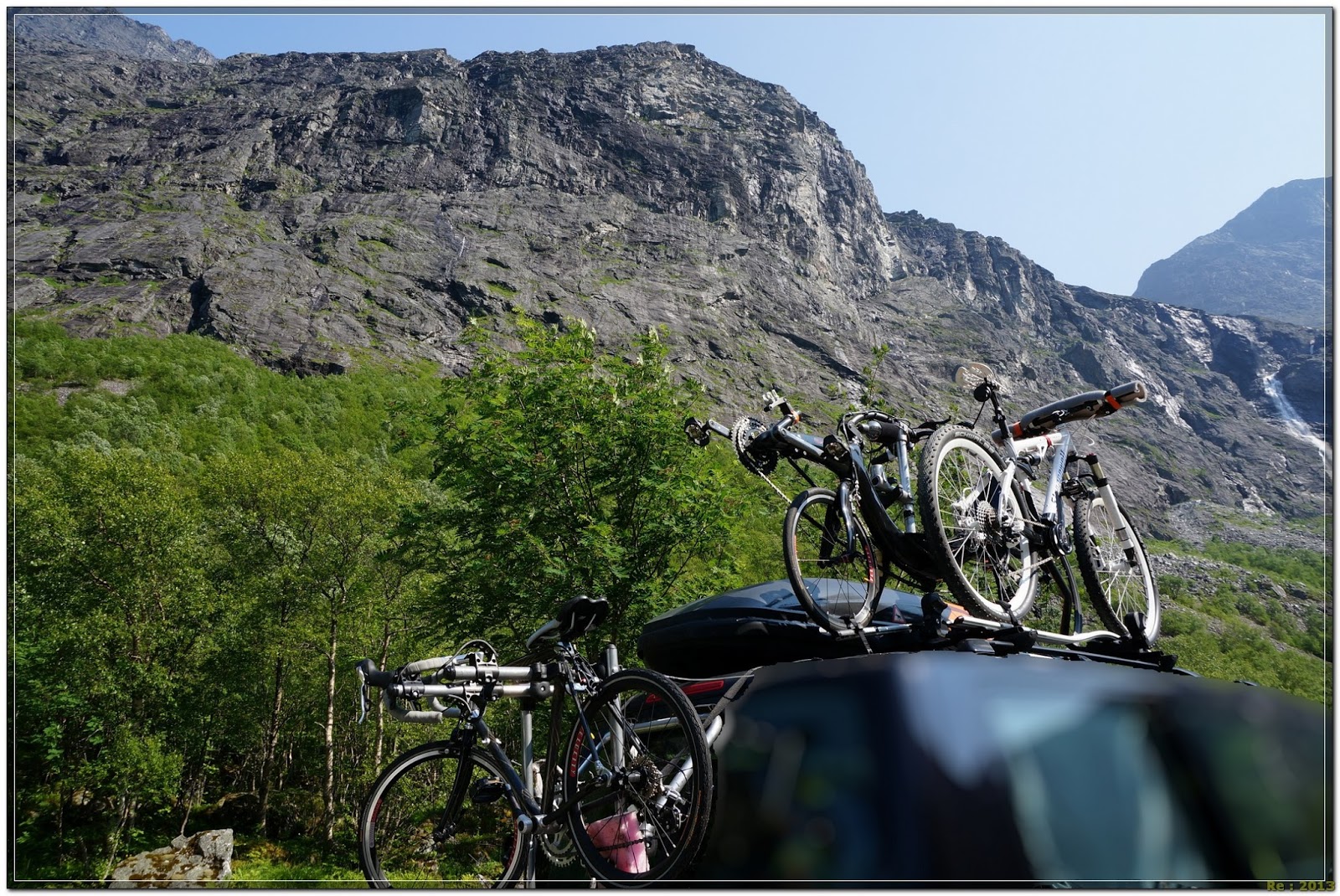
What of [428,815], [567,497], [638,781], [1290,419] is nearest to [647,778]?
[638,781]

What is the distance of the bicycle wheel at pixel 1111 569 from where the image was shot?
5.62 m

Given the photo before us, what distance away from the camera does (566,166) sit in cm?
19088

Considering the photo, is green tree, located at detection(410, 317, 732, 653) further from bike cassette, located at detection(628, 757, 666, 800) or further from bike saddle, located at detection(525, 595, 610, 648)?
bike cassette, located at detection(628, 757, 666, 800)

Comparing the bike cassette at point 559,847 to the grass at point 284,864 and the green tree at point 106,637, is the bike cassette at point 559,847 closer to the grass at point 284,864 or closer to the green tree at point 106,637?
the grass at point 284,864

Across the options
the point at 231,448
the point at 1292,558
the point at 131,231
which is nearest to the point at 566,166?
the point at 131,231

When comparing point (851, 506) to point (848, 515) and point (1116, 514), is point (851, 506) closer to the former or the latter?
point (848, 515)

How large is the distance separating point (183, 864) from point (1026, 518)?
73.7 ft

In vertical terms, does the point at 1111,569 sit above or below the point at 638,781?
above

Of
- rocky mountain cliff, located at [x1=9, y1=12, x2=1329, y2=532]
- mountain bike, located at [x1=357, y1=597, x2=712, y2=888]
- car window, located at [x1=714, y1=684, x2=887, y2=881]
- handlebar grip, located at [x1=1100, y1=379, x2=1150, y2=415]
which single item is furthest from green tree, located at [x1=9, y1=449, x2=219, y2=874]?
rocky mountain cliff, located at [x1=9, y1=12, x2=1329, y2=532]

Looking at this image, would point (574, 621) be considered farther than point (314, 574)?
No

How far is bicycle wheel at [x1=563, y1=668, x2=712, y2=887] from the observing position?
2.68 meters

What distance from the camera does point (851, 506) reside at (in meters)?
4.99

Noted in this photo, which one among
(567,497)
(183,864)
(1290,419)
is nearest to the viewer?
(567,497)

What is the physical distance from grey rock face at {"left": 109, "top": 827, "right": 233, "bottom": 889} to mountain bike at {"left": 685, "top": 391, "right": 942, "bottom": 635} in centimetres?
1909
